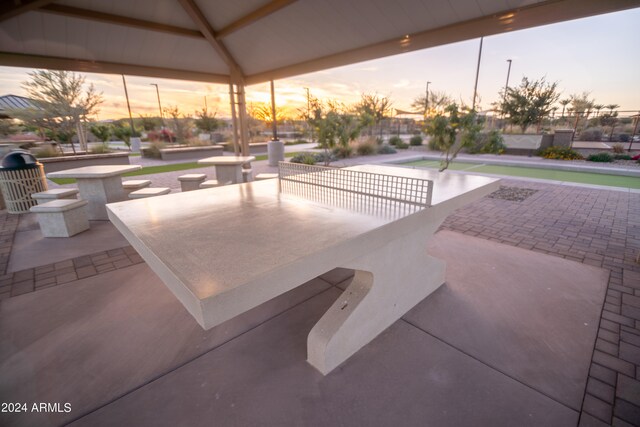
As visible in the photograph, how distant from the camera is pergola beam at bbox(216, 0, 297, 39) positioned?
615cm

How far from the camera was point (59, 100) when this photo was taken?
14.9m

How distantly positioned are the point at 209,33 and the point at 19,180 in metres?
6.01

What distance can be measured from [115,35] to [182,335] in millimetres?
8831

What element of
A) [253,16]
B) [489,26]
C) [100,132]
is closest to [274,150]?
[253,16]

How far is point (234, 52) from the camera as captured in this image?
9414mm

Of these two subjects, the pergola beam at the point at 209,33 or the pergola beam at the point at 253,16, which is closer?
the pergola beam at the point at 253,16

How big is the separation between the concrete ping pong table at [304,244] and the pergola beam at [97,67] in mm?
8453

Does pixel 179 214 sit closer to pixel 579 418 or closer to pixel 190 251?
pixel 190 251

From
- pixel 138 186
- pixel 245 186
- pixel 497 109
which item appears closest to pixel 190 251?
pixel 245 186

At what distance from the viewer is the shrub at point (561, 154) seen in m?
12.7

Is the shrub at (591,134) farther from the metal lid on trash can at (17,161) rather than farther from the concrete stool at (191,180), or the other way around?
the metal lid on trash can at (17,161)

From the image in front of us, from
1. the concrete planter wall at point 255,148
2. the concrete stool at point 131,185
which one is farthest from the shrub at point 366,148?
the concrete stool at point 131,185

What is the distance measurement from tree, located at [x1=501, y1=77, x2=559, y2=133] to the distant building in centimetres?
2835

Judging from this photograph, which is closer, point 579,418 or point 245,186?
point 579,418
